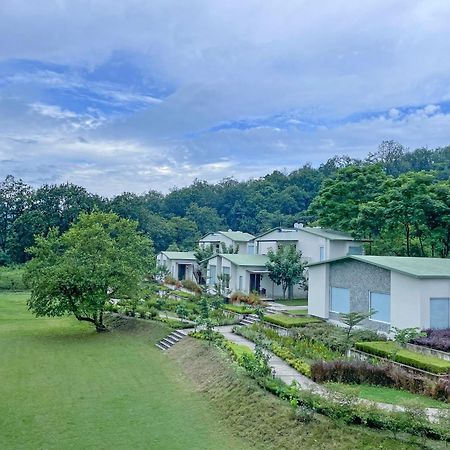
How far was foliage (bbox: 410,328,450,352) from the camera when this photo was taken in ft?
57.7

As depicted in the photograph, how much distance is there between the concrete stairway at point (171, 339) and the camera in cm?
2400

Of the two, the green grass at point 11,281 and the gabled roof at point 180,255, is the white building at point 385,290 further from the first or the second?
the green grass at point 11,281

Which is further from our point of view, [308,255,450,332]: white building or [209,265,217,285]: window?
[209,265,217,285]: window

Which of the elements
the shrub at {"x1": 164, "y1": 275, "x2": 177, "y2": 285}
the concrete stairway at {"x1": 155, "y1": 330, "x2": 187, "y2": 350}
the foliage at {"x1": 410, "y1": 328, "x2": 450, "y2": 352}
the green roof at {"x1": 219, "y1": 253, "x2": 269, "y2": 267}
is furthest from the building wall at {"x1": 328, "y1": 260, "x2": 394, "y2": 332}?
the shrub at {"x1": 164, "y1": 275, "x2": 177, "y2": 285}

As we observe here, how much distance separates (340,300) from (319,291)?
5.05 ft

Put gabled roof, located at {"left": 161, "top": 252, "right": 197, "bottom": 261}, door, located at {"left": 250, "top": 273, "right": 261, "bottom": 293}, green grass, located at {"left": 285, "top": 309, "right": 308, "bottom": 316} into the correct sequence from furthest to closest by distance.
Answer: gabled roof, located at {"left": 161, "top": 252, "right": 197, "bottom": 261}
door, located at {"left": 250, "top": 273, "right": 261, "bottom": 293}
green grass, located at {"left": 285, "top": 309, "right": 308, "bottom": 316}

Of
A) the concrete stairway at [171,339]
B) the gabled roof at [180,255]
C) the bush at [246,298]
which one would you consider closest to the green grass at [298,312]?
the bush at [246,298]

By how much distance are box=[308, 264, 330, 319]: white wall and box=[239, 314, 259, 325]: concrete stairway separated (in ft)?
9.66

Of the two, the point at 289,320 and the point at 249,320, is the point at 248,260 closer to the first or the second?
the point at 249,320

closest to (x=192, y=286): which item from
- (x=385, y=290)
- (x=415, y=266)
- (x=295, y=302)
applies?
(x=295, y=302)

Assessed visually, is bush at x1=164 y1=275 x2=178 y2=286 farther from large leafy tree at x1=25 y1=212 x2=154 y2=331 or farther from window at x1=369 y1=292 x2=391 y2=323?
window at x1=369 y1=292 x2=391 y2=323

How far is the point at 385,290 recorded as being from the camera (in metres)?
22.2

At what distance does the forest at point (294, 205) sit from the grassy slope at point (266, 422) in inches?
779

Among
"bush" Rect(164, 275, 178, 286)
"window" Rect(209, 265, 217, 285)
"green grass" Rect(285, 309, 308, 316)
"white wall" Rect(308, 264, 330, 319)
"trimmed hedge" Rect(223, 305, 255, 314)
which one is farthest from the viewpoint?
"bush" Rect(164, 275, 178, 286)
